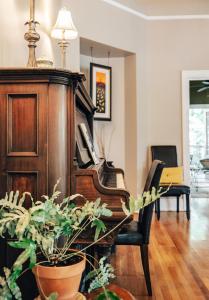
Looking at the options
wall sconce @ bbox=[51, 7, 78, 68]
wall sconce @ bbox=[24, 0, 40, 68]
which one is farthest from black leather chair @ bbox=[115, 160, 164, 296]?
wall sconce @ bbox=[51, 7, 78, 68]

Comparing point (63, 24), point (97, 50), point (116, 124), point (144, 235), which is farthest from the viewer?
point (116, 124)

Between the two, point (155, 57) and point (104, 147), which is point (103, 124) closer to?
point (104, 147)

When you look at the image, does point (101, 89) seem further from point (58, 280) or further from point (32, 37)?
point (58, 280)

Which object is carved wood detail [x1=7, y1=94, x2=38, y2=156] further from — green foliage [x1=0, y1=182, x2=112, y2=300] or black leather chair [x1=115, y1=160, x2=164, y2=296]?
black leather chair [x1=115, y1=160, x2=164, y2=296]

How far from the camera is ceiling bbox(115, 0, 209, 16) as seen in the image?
486 centimetres

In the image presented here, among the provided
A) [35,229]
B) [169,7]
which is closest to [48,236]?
[35,229]

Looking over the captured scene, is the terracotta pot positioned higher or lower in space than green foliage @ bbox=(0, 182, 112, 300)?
lower

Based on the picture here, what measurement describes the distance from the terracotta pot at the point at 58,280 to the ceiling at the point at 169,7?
458cm

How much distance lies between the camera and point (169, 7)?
504cm

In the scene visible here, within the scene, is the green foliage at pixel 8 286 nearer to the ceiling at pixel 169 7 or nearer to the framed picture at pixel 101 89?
the framed picture at pixel 101 89

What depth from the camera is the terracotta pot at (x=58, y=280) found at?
1.08 metres

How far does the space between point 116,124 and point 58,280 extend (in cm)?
434

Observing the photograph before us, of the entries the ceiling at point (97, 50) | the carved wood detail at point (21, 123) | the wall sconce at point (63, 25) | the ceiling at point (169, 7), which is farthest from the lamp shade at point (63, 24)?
the ceiling at point (169, 7)

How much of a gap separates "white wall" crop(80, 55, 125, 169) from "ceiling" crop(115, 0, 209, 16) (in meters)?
0.86
